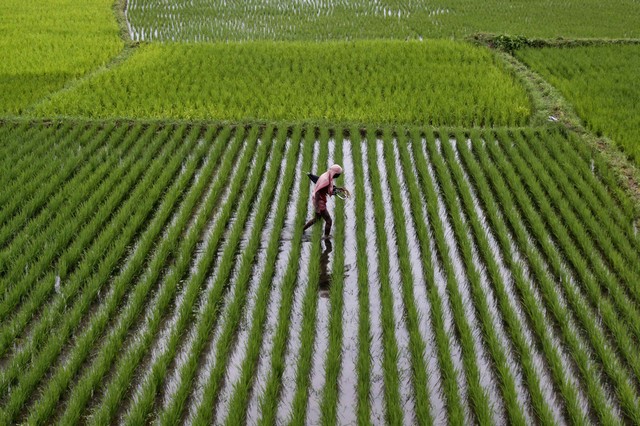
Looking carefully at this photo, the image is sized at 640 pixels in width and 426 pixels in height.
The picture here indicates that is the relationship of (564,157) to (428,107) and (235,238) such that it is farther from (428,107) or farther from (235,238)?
(235,238)

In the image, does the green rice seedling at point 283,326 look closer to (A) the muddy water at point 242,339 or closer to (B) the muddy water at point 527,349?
(A) the muddy water at point 242,339

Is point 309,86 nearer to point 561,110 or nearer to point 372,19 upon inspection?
point 561,110

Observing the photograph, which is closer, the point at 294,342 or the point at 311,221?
the point at 294,342

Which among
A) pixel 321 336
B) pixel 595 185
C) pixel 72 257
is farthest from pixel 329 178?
pixel 595 185

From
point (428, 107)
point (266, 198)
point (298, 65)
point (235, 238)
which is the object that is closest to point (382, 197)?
point (266, 198)

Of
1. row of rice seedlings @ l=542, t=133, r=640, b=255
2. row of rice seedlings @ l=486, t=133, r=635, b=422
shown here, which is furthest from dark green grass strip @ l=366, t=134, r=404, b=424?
row of rice seedlings @ l=542, t=133, r=640, b=255
